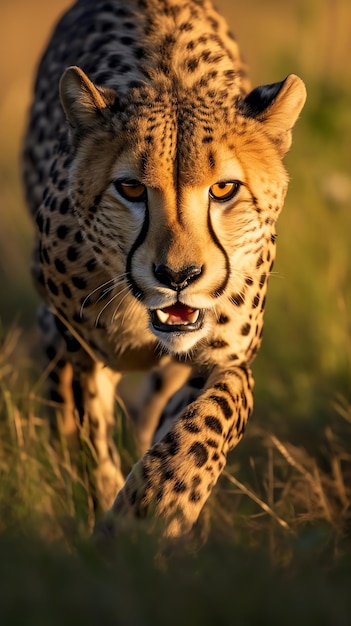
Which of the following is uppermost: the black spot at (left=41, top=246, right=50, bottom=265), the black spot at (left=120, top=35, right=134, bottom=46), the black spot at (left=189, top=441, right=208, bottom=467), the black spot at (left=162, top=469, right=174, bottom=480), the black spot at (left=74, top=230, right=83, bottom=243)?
the black spot at (left=120, top=35, right=134, bottom=46)

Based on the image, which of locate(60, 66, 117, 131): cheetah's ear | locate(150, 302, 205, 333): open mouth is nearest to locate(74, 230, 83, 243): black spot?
locate(60, 66, 117, 131): cheetah's ear

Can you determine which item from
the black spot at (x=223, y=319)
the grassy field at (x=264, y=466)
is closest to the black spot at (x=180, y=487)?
the grassy field at (x=264, y=466)

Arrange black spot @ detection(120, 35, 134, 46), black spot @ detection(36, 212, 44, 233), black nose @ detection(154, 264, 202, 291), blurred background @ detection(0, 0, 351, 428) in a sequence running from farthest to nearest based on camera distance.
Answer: blurred background @ detection(0, 0, 351, 428)
black spot @ detection(120, 35, 134, 46)
black spot @ detection(36, 212, 44, 233)
black nose @ detection(154, 264, 202, 291)

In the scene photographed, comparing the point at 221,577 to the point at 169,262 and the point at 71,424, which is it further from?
the point at 71,424

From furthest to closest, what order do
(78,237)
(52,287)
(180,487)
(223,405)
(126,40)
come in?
(126,40) → (52,287) → (78,237) → (223,405) → (180,487)

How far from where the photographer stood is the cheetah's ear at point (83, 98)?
Answer: 314 centimetres

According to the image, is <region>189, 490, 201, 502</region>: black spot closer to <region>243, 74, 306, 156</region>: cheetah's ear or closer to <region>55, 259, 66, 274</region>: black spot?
<region>55, 259, 66, 274</region>: black spot

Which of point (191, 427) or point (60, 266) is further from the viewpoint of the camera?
point (60, 266)

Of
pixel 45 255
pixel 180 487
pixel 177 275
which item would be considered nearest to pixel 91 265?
pixel 45 255

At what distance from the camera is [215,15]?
405 centimetres

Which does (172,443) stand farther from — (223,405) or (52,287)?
(52,287)

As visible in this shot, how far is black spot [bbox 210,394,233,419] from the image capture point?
122 inches

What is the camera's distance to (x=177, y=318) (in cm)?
297

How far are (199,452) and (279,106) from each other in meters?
0.96
